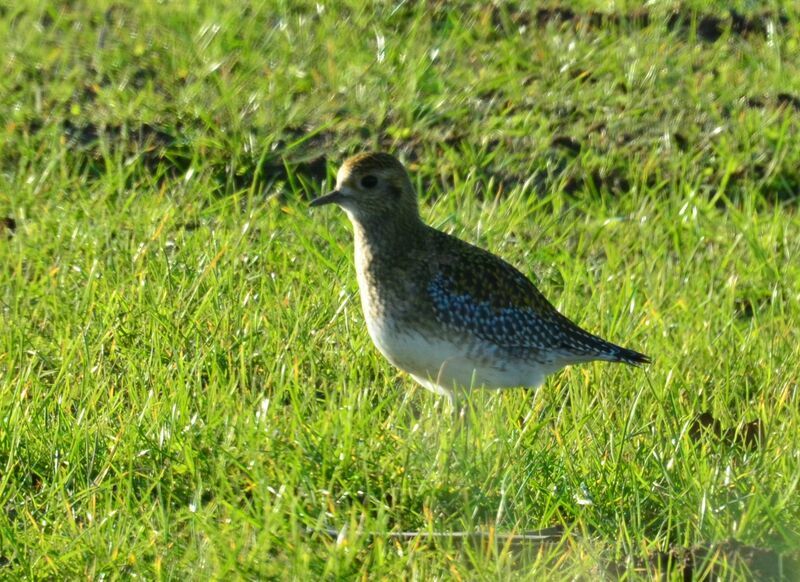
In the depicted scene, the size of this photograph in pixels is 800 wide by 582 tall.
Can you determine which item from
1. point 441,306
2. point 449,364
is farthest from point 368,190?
point 449,364

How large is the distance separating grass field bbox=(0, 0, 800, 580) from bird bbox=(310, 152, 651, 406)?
0.56ft

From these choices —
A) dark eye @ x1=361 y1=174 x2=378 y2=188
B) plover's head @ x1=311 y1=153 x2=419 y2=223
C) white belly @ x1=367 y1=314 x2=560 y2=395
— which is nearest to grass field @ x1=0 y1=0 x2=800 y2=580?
white belly @ x1=367 y1=314 x2=560 y2=395

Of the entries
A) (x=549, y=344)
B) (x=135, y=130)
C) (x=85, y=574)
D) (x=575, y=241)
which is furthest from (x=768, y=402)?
(x=135, y=130)

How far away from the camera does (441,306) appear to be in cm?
655

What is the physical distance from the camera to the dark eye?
6.81m

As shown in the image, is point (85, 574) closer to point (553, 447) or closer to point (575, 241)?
point (553, 447)

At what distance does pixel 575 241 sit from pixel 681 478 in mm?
2821

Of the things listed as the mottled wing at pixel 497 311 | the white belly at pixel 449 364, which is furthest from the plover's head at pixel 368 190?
the white belly at pixel 449 364

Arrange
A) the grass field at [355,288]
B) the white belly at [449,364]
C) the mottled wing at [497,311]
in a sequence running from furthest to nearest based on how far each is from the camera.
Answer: the mottled wing at [497,311], the white belly at [449,364], the grass field at [355,288]

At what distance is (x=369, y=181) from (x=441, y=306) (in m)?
0.67

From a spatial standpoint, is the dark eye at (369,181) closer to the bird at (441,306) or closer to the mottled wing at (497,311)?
the bird at (441,306)

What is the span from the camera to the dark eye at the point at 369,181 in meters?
6.81

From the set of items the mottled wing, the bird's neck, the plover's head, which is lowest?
the mottled wing

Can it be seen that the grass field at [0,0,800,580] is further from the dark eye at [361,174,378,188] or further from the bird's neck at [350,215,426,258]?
the dark eye at [361,174,378,188]
